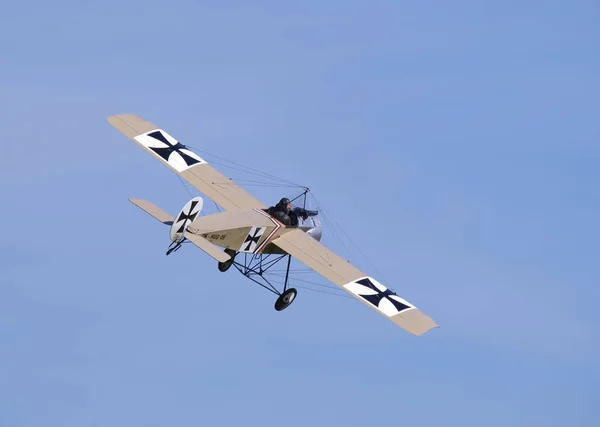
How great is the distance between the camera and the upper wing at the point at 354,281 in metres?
36.8

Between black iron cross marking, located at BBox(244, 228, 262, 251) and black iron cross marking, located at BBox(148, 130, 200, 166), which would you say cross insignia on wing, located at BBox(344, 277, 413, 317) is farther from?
black iron cross marking, located at BBox(148, 130, 200, 166)

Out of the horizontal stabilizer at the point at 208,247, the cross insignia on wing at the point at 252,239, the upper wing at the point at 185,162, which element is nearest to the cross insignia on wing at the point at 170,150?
the upper wing at the point at 185,162

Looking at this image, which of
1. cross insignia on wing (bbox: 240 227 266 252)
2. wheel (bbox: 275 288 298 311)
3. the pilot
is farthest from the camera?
the pilot

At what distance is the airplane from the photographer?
36750 mm

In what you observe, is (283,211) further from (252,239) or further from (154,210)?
(154,210)

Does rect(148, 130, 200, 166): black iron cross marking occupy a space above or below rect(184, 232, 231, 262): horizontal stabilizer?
above

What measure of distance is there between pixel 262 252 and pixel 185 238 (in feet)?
9.92

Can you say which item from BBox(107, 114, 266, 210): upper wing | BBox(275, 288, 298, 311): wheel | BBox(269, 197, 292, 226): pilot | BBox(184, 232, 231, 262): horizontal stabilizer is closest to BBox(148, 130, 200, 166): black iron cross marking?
Answer: BBox(107, 114, 266, 210): upper wing

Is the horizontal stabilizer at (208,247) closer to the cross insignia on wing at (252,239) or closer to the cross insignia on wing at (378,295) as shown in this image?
the cross insignia on wing at (252,239)

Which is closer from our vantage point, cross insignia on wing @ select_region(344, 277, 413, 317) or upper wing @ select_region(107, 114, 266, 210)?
cross insignia on wing @ select_region(344, 277, 413, 317)

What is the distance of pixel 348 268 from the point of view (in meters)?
39.0

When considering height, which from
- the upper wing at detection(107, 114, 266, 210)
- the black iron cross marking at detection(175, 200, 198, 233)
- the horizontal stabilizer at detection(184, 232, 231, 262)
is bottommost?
the horizontal stabilizer at detection(184, 232, 231, 262)

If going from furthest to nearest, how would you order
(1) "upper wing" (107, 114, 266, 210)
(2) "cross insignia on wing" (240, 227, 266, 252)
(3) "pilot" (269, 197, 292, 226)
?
(1) "upper wing" (107, 114, 266, 210), (3) "pilot" (269, 197, 292, 226), (2) "cross insignia on wing" (240, 227, 266, 252)

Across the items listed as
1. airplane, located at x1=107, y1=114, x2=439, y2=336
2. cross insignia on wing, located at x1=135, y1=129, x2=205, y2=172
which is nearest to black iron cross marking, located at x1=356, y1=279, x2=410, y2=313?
airplane, located at x1=107, y1=114, x2=439, y2=336
